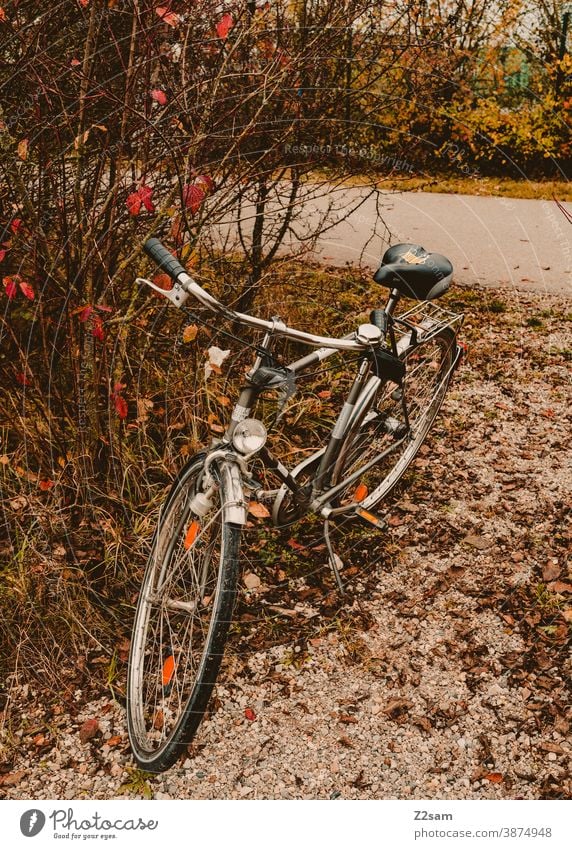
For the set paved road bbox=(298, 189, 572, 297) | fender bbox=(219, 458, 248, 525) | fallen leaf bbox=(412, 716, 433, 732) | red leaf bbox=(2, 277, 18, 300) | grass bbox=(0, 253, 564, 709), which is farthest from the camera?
paved road bbox=(298, 189, 572, 297)

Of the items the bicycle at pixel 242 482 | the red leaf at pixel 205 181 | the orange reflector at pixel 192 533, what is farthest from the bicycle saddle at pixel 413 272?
the orange reflector at pixel 192 533

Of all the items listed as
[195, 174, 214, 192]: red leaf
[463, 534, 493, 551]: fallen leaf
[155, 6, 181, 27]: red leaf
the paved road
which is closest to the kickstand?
[463, 534, 493, 551]: fallen leaf

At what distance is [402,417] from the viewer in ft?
11.8

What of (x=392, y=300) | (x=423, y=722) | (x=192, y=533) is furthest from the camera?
(x=392, y=300)

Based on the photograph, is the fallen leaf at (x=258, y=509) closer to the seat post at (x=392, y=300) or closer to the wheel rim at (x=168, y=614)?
the wheel rim at (x=168, y=614)

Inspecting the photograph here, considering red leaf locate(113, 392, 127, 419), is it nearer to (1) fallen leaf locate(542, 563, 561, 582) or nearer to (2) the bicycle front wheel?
(2) the bicycle front wheel

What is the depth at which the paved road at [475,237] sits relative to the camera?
17.7ft

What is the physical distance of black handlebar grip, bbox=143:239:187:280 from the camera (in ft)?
6.41

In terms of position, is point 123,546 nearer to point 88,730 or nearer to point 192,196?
point 88,730

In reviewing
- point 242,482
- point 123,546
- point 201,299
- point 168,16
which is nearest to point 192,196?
point 168,16

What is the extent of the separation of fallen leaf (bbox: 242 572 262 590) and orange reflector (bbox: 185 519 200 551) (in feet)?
2.80

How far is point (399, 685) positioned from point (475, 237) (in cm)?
415

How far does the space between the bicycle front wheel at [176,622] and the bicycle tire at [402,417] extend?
890mm
